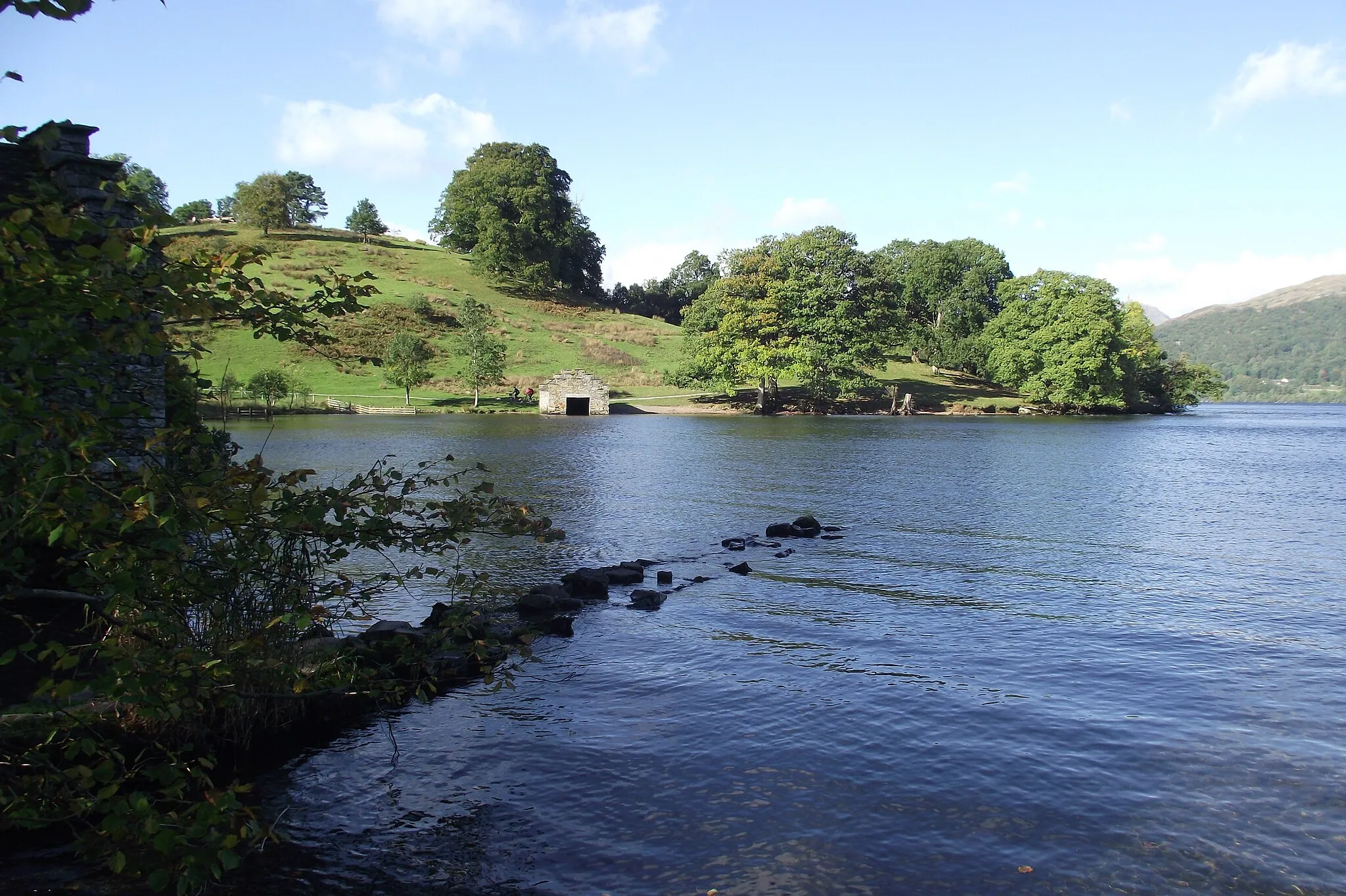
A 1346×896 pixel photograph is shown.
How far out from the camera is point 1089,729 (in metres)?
11.6

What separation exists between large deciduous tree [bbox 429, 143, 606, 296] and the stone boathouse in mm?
40283

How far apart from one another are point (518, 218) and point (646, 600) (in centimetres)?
11991

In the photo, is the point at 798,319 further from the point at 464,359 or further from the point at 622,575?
the point at 622,575

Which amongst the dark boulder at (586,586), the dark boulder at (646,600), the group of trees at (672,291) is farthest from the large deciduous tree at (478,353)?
the dark boulder at (646,600)

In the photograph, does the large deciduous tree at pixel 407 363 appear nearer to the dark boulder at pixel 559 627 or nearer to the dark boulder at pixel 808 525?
the dark boulder at pixel 808 525

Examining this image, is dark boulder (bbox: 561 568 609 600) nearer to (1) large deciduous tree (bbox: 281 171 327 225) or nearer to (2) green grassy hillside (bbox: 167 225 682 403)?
(2) green grassy hillside (bbox: 167 225 682 403)

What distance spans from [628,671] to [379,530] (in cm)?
661

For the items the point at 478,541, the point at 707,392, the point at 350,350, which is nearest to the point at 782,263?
the point at 707,392

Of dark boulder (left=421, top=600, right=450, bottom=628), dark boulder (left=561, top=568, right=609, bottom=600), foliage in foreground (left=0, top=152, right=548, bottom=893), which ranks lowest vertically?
dark boulder (left=561, top=568, right=609, bottom=600)

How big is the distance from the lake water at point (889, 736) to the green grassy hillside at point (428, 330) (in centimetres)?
6747

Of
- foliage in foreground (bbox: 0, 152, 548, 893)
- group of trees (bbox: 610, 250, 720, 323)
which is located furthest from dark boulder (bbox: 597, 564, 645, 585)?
group of trees (bbox: 610, 250, 720, 323)

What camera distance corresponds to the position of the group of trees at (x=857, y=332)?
9244cm

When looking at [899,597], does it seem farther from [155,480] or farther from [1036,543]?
[155,480]

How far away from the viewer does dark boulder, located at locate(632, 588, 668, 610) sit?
18234mm
